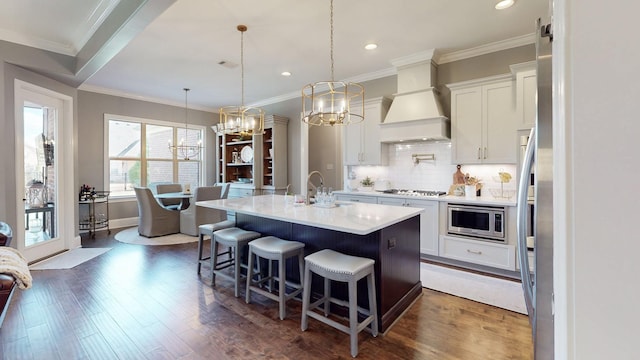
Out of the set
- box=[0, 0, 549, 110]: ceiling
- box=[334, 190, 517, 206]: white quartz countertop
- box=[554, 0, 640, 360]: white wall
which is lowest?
box=[334, 190, 517, 206]: white quartz countertop

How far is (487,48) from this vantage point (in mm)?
3943

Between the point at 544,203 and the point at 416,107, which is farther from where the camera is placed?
the point at 416,107

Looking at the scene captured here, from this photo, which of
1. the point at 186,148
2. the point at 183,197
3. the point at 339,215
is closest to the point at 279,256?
the point at 339,215

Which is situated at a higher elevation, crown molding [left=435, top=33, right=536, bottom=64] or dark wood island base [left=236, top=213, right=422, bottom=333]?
crown molding [left=435, top=33, right=536, bottom=64]

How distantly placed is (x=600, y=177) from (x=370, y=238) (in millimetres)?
2165

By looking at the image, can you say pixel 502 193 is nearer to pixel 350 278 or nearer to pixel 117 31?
pixel 350 278

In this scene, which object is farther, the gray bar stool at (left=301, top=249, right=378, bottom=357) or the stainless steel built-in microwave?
the stainless steel built-in microwave

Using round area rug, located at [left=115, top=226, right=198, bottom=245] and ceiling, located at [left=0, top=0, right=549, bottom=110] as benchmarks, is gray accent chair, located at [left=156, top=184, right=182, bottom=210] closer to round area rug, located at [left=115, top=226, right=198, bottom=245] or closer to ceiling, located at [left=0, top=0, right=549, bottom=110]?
round area rug, located at [left=115, top=226, right=198, bottom=245]

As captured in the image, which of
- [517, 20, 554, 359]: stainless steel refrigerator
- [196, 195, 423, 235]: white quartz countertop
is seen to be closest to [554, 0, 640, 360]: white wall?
[517, 20, 554, 359]: stainless steel refrigerator

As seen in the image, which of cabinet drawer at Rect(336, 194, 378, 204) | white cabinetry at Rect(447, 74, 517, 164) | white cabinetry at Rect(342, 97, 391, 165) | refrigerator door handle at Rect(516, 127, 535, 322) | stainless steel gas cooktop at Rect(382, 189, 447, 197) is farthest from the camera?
white cabinetry at Rect(342, 97, 391, 165)

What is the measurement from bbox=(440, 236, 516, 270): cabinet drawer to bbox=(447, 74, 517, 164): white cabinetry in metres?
1.03

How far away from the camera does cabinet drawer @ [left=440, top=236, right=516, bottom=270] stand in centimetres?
349

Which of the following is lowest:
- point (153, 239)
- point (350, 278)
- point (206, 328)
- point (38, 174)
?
point (206, 328)

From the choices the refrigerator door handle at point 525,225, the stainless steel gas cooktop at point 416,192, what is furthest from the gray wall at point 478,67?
the refrigerator door handle at point 525,225
